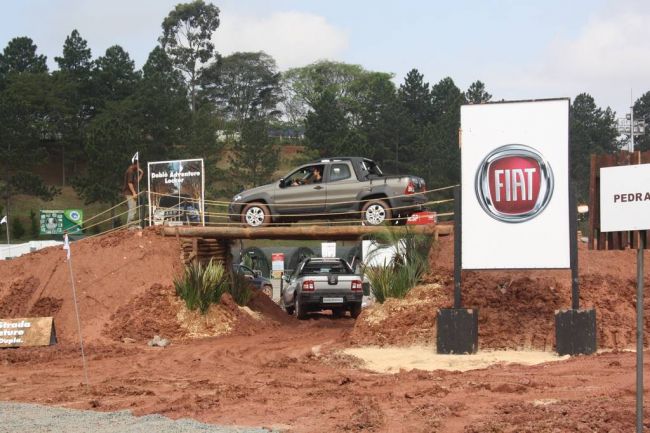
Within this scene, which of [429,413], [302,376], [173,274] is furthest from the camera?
[173,274]

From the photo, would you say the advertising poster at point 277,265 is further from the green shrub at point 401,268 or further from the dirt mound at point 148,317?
the green shrub at point 401,268

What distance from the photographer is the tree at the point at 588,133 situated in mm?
57812

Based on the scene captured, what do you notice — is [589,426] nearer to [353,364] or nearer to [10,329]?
[353,364]

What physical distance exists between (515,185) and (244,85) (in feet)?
243

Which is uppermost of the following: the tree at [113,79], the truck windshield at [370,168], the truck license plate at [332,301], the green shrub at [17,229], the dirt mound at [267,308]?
the tree at [113,79]

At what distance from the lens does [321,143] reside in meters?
62.9

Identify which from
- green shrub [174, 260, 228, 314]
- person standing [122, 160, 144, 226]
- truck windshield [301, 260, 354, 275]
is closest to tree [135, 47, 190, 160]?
person standing [122, 160, 144, 226]

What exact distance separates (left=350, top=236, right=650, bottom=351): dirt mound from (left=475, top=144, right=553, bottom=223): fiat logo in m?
1.98

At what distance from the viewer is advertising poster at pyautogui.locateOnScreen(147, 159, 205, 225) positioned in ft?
75.1

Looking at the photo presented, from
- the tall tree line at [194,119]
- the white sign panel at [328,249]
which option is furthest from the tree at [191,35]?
the white sign panel at [328,249]

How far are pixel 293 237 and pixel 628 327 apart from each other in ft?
27.2

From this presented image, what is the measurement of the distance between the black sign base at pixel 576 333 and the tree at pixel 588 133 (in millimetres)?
42369

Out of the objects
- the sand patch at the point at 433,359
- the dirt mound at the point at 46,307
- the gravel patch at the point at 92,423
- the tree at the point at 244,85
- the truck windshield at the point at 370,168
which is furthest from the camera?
the tree at the point at 244,85

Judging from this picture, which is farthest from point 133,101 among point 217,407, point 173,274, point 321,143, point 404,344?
point 217,407
